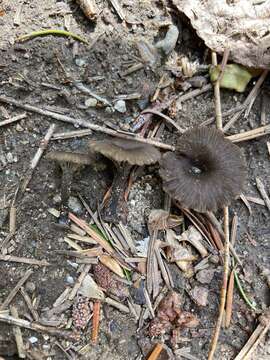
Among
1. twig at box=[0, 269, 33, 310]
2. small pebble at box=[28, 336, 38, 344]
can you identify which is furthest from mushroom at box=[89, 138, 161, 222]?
small pebble at box=[28, 336, 38, 344]

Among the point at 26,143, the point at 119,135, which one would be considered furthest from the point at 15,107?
the point at 119,135

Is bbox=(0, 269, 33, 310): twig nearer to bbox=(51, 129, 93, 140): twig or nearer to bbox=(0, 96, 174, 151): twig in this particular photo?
bbox=(51, 129, 93, 140): twig

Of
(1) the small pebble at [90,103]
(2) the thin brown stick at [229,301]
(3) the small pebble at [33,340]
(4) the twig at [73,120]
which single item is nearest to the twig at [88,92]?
(1) the small pebble at [90,103]

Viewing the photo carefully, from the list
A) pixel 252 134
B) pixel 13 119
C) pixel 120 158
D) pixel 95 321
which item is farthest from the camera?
pixel 252 134

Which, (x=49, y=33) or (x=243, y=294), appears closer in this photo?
(x=243, y=294)

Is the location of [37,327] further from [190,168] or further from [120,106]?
[120,106]

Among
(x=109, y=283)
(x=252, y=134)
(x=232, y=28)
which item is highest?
(x=232, y=28)

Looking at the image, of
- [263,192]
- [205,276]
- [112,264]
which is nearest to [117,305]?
[112,264]
